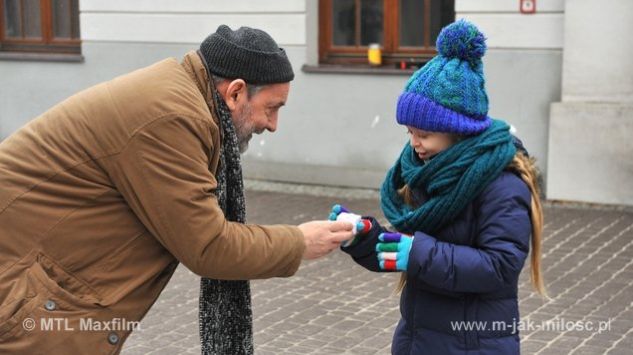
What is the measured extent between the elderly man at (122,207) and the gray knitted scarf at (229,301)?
160 mm

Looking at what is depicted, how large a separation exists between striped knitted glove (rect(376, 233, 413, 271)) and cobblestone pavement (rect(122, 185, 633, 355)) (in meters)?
2.43

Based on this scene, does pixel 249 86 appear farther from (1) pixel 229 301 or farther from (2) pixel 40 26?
(2) pixel 40 26

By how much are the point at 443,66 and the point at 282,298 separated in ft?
11.8

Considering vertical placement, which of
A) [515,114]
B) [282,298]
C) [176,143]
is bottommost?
[282,298]

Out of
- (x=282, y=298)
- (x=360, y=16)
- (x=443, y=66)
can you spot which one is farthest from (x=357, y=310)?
(x=360, y=16)

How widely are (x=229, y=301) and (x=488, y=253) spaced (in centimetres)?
87

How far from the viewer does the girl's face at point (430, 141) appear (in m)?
3.15

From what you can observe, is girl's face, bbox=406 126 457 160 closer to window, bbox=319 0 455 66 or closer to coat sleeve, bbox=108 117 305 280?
coat sleeve, bbox=108 117 305 280

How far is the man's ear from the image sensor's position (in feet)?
9.74

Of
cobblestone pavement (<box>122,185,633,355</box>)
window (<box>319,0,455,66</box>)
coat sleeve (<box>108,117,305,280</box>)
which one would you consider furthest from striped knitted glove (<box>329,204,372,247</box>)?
window (<box>319,0,455,66</box>)

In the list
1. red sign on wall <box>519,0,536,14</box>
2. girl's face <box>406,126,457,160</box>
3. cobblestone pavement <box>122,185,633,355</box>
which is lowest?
cobblestone pavement <box>122,185,633,355</box>

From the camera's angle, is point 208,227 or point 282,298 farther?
point 282,298

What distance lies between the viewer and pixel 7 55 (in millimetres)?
12094

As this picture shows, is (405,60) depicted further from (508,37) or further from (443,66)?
(443,66)
